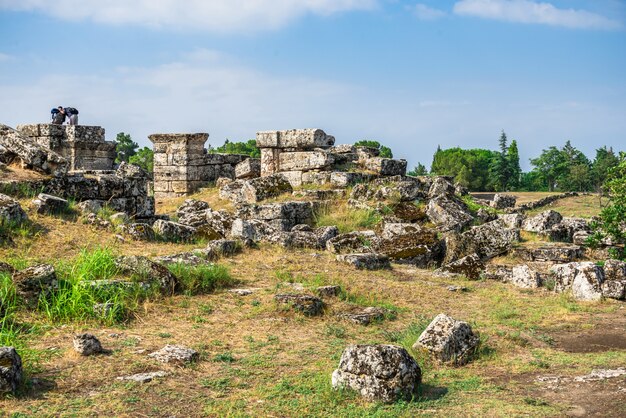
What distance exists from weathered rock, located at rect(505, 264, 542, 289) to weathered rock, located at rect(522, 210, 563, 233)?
4.14m

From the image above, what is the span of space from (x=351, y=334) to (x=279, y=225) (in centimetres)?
771

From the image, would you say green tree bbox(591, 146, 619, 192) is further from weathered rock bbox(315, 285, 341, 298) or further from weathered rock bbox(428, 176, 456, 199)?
weathered rock bbox(315, 285, 341, 298)

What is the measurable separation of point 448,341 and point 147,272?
13.1 feet

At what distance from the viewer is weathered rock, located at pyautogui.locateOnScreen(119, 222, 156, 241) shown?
39.4 feet

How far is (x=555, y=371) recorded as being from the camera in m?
7.00

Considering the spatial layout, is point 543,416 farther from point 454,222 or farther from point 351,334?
point 454,222

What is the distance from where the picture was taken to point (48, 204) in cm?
1187

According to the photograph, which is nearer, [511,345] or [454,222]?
[511,345]

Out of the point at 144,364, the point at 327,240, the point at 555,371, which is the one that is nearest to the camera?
the point at 144,364

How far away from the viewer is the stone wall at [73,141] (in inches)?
845

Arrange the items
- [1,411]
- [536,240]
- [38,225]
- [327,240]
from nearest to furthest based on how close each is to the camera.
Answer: [1,411] < [38,225] < [327,240] < [536,240]

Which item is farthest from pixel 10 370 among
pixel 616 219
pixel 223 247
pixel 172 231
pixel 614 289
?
pixel 616 219

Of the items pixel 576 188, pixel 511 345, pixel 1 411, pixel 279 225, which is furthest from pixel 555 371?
pixel 576 188

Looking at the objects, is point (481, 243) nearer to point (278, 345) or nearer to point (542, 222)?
point (542, 222)
